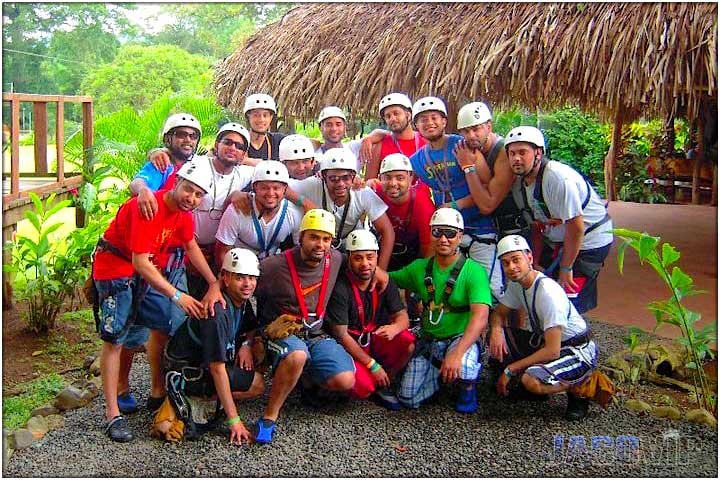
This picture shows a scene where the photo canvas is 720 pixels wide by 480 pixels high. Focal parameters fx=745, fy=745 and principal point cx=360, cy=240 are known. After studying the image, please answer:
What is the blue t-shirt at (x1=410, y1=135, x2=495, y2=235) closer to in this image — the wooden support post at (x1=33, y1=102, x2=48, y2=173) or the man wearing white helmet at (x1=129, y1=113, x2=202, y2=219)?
the man wearing white helmet at (x1=129, y1=113, x2=202, y2=219)

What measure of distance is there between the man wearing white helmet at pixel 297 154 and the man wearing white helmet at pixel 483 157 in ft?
3.15

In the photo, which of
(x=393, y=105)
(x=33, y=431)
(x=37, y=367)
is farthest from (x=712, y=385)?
(x=37, y=367)

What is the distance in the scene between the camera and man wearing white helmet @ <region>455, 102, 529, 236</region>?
4605 millimetres

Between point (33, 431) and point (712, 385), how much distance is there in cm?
414

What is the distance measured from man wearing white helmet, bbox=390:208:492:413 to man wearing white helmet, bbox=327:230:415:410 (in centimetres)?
11

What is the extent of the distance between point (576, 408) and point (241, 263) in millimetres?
2086

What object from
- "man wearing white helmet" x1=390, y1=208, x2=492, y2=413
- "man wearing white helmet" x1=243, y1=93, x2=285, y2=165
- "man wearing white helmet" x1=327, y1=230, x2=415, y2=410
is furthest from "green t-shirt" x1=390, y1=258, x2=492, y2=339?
"man wearing white helmet" x1=243, y1=93, x2=285, y2=165

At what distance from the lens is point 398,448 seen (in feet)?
12.8

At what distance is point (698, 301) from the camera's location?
22.3 feet

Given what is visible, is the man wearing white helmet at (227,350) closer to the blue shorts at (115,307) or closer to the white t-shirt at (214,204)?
the blue shorts at (115,307)

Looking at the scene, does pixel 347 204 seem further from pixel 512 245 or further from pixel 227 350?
pixel 227 350

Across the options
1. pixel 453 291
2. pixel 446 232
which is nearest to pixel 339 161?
pixel 446 232

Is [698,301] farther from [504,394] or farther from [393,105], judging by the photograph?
[393,105]

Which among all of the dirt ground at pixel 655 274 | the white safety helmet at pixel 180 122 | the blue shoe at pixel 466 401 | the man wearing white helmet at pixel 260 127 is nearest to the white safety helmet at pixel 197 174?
the white safety helmet at pixel 180 122
